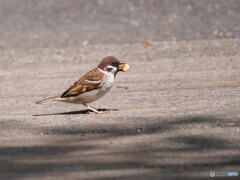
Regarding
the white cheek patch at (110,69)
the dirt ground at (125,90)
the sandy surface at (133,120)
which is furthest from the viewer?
the white cheek patch at (110,69)

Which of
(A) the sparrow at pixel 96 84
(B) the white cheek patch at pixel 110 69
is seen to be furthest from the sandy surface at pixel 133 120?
(B) the white cheek patch at pixel 110 69

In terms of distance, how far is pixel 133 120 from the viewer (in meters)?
9.63

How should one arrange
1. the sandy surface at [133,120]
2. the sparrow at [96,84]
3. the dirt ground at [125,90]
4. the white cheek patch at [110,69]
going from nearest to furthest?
the sandy surface at [133,120] → the dirt ground at [125,90] → the sparrow at [96,84] → the white cheek patch at [110,69]

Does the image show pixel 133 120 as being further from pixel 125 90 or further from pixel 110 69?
pixel 125 90

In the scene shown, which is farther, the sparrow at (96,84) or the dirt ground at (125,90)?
the sparrow at (96,84)

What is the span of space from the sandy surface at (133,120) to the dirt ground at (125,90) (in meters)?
0.01

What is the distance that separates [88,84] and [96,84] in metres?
0.13

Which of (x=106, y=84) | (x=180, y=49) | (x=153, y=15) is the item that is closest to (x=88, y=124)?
(x=106, y=84)

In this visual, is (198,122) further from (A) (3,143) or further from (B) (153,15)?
(B) (153,15)

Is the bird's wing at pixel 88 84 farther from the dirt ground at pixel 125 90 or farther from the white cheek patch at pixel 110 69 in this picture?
the dirt ground at pixel 125 90

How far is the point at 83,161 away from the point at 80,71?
7451 mm

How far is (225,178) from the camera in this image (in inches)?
263

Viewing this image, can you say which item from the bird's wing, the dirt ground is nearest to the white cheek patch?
the bird's wing

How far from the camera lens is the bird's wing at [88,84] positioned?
33.4ft
